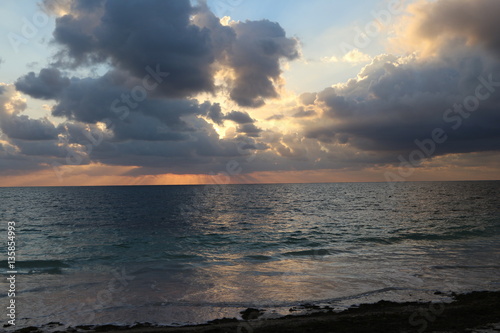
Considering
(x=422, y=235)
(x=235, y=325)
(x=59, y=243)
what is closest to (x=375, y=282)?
(x=235, y=325)

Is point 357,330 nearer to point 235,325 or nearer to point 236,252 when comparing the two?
point 235,325

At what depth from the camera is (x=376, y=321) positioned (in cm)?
1254

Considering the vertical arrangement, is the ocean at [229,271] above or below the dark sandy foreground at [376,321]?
below

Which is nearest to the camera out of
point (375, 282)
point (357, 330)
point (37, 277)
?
point (357, 330)

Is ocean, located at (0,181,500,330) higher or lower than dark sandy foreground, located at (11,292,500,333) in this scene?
lower

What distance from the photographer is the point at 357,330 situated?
38.4ft

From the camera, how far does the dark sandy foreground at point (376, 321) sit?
38.9ft

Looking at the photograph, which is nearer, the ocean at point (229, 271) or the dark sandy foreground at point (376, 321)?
the dark sandy foreground at point (376, 321)

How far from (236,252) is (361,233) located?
62.0 ft

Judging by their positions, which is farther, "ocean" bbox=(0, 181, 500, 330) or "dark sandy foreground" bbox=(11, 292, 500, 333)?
"ocean" bbox=(0, 181, 500, 330)

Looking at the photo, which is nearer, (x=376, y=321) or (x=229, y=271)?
(x=376, y=321)

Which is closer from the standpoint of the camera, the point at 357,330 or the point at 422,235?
Result: the point at 357,330

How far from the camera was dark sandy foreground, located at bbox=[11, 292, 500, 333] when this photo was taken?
38.9ft

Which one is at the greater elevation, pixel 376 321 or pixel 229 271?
pixel 376 321
